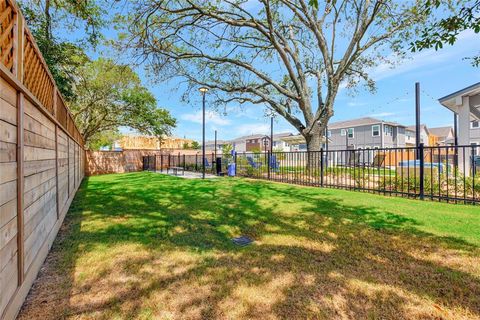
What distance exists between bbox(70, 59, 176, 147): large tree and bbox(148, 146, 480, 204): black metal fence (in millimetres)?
5968

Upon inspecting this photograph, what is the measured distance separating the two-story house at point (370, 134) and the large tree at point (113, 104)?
20.5 meters

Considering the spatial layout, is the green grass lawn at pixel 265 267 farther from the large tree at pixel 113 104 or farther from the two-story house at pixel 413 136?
the two-story house at pixel 413 136

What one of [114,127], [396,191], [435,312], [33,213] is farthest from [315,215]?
[114,127]

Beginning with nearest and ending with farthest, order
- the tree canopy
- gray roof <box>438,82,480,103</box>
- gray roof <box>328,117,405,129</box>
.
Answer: the tree canopy, gray roof <box>438,82,480,103</box>, gray roof <box>328,117,405,129</box>

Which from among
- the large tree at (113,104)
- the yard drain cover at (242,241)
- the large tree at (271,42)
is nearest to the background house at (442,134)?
the large tree at (271,42)

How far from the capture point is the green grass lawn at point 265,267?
1.79m

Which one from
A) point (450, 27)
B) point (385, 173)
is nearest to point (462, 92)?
point (385, 173)

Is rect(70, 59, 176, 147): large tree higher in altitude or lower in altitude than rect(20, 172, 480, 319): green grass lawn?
higher

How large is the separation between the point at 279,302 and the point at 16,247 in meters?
2.03

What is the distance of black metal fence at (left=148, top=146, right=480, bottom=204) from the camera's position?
18.9 ft

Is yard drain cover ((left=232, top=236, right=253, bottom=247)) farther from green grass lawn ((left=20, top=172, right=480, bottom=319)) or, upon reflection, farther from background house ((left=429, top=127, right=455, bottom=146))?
background house ((left=429, top=127, right=455, bottom=146))

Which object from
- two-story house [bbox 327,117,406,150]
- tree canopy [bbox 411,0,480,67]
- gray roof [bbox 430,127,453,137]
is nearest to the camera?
tree canopy [bbox 411,0,480,67]

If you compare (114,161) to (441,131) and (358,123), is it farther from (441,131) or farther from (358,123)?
(441,131)

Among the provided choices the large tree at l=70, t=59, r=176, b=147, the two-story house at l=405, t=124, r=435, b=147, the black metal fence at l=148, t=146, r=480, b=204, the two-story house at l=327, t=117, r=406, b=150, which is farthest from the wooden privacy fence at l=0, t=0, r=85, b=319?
the two-story house at l=405, t=124, r=435, b=147
